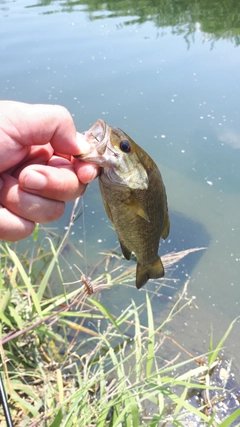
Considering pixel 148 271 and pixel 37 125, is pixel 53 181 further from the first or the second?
pixel 148 271

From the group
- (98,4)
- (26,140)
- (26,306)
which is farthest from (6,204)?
(98,4)

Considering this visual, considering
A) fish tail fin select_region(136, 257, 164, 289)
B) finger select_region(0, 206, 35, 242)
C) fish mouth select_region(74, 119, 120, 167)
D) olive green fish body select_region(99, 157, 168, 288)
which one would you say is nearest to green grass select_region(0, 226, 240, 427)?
fish tail fin select_region(136, 257, 164, 289)

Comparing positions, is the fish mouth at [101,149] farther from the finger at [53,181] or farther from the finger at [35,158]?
the finger at [35,158]

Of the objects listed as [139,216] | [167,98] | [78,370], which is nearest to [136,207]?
[139,216]

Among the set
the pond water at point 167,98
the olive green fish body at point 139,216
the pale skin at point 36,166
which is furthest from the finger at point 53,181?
the pond water at point 167,98

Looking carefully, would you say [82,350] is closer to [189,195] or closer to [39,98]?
[189,195]

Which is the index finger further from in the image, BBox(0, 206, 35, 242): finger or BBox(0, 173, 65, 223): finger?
BBox(0, 206, 35, 242): finger
